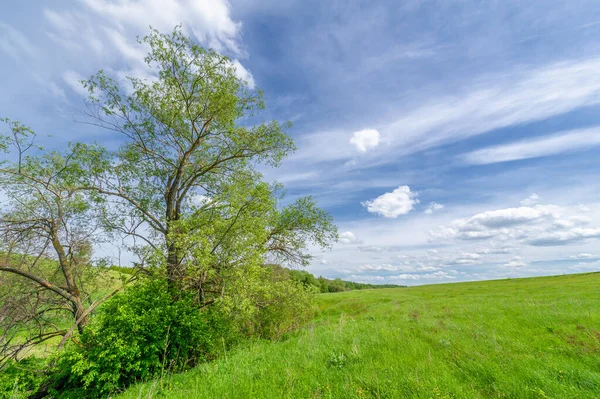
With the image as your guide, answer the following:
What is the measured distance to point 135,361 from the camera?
9.61m

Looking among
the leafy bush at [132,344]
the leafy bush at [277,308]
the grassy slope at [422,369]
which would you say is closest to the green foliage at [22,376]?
the leafy bush at [132,344]

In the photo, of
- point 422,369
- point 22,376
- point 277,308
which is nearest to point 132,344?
point 22,376

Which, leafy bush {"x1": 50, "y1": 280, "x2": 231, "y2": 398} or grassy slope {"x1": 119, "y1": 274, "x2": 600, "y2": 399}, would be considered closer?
grassy slope {"x1": 119, "y1": 274, "x2": 600, "y2": 399}

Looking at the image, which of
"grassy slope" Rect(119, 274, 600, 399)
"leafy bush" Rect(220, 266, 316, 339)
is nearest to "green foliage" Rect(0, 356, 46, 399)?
"grassy slope" Rect(119, 274, 600, 399)

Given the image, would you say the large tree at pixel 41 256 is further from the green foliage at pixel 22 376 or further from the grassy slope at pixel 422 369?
the grassy slope at pixel 422 369

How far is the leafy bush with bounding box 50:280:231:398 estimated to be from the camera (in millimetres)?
9164

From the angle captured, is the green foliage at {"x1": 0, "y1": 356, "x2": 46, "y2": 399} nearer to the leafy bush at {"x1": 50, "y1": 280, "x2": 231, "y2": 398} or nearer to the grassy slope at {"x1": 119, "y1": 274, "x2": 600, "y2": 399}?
the leafy bush at {"x1": 50, "y1": 280, "x2": 231, "y2": 398}

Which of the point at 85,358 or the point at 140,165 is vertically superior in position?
the point at 140,165

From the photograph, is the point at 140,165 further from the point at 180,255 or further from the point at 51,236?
the point at 180,255

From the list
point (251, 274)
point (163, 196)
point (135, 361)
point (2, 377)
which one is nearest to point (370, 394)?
point (251, 274)

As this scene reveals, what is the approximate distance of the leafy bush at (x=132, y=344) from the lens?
361 inches

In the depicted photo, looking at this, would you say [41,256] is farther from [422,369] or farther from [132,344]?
[422,369]

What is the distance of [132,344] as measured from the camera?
9.42 meters

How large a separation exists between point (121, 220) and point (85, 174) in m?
3.06
